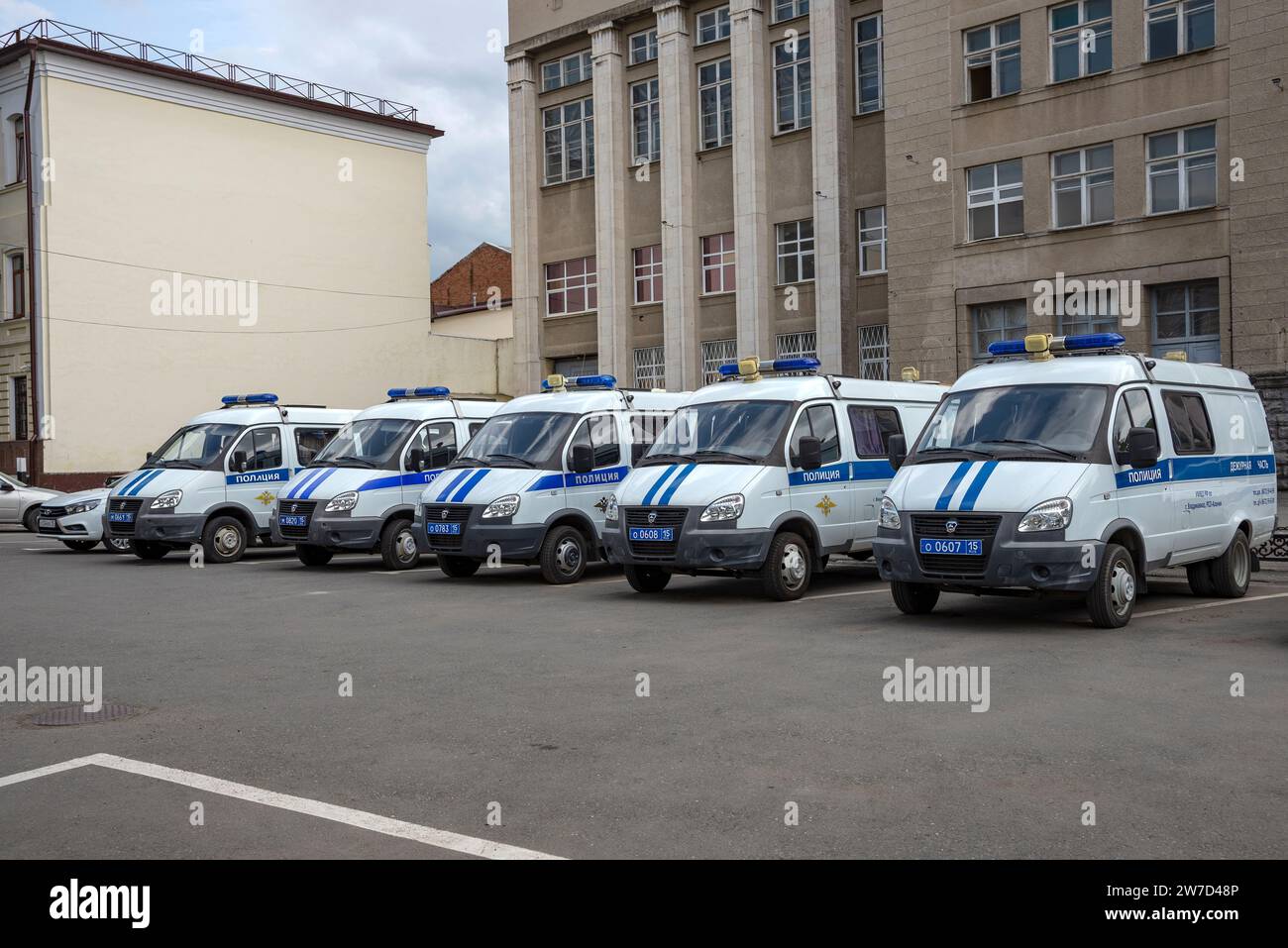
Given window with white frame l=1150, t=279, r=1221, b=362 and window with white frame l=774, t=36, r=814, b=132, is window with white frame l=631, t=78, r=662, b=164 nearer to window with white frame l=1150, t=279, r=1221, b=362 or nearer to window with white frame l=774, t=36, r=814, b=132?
window with white frame l=774, t=36, r=814, b=132

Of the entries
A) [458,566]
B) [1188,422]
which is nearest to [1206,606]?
[1188,422]

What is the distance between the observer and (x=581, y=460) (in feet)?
51.6

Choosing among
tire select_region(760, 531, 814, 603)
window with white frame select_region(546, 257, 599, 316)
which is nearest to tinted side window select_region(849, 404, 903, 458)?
tire select_region(760, 531, 814, 603)

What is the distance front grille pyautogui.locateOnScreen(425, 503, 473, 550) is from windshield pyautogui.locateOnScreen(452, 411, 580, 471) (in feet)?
2.44

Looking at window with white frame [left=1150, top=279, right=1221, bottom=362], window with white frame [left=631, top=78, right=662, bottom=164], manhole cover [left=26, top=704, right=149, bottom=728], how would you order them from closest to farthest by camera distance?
manhole cover [left=26, top=704, right=149, bottom=728], window with white frame [left=1150, top=279, right=1221, bottom=362], window with white frame [left=631, top=78, right=662, bottom=164]

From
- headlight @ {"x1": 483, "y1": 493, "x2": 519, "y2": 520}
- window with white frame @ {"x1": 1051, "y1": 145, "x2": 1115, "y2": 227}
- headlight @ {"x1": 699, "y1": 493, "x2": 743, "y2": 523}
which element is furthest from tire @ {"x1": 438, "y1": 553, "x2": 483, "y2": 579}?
window with white frame @ {"x1": 1051, "y1": 145, "x2": 1115, "y2": 227}

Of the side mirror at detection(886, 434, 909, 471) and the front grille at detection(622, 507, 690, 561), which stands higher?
the side mirror at detection(886, 434, 909, 471)

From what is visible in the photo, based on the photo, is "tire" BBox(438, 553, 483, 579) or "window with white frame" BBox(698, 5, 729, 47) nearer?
"tire" BBox(438, 553, 483, 579)

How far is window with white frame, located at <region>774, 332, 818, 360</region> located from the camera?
34.5 m

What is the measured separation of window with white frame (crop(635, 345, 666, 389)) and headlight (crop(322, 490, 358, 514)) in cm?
2107

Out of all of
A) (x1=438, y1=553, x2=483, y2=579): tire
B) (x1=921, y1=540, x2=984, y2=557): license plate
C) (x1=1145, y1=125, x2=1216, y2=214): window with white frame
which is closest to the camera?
(x1=921, y1=540, x2=984, y2=557): license plate

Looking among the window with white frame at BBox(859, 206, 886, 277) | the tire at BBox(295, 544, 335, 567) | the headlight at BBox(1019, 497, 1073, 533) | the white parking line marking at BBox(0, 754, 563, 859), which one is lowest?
the white parking line marking at BBox(0, 754, 563, 859)

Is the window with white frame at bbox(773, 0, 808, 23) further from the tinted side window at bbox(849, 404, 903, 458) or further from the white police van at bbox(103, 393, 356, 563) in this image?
the tinted side window at bbox(849, 404, 903, 458)
